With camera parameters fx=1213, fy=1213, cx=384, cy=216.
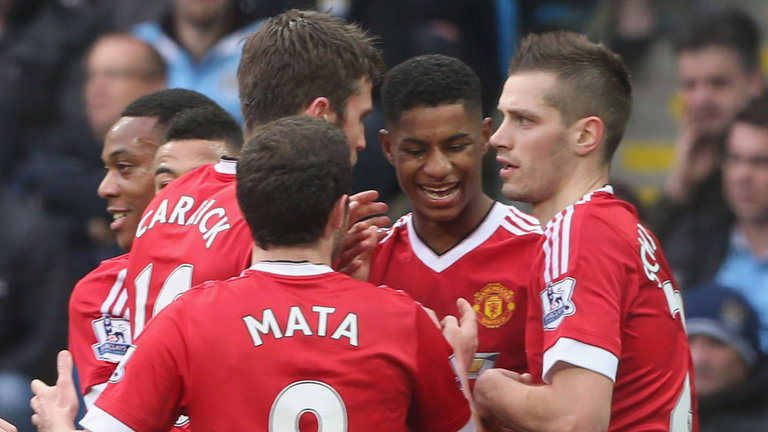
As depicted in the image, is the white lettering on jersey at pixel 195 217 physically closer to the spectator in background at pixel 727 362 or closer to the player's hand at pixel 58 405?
the player's hand at pixel 58 405

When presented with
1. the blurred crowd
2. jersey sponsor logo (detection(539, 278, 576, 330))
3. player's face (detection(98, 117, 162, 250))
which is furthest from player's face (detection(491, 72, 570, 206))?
the blurred crowd

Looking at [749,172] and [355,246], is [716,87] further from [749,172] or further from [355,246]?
[355,246]

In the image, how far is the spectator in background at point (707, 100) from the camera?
6.79 metres

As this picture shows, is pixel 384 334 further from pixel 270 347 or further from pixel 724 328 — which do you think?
pixel 724 328

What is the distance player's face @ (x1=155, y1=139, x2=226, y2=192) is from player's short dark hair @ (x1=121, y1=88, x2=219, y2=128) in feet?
0.81

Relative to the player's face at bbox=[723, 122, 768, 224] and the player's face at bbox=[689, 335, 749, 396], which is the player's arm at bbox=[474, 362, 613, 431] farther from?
the player's face at bbox=[723, 122, 768, 224]

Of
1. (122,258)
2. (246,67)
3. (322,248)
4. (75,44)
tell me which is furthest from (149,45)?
(322,248)

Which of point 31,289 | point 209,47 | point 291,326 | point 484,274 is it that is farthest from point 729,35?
point 291,326

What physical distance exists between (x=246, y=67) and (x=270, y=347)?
1100 mm

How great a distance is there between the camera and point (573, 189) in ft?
11.8

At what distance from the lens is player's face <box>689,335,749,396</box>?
616 cm

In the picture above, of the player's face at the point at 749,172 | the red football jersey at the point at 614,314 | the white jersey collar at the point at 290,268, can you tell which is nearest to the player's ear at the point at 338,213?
the white jersey collar at the point at 290,268

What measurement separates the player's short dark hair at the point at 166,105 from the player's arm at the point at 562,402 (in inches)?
68.5

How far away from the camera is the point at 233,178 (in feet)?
12.1
